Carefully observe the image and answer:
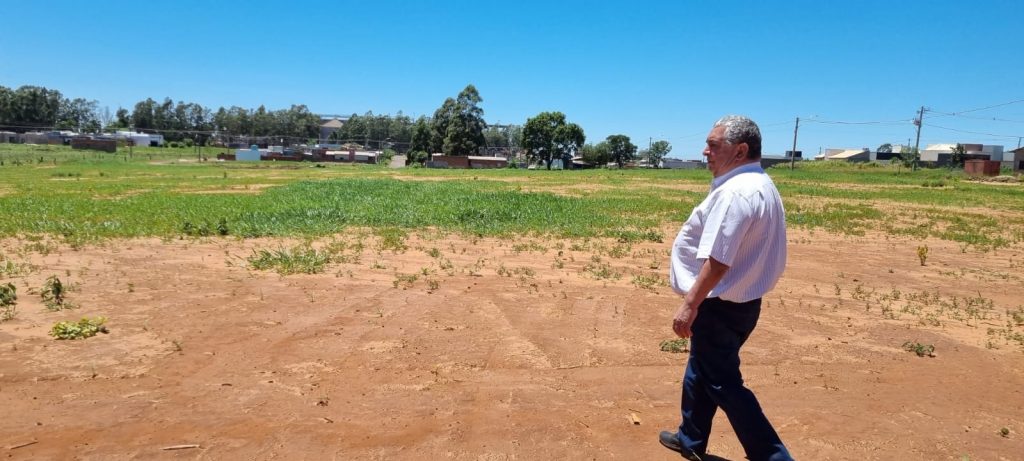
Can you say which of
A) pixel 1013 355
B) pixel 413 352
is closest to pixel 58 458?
pixel 413 352

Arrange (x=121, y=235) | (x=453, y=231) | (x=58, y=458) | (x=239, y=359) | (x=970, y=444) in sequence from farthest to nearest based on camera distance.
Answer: (x=453, y=231)
(x=121, y=235)
(x=239, y=359)
(x=970, y=444)
(x=58, y=458)

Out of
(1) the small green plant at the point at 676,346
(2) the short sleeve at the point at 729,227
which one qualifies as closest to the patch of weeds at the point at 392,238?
(1) the small green plant at the point at 676,346

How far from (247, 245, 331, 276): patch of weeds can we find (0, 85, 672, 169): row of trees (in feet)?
224

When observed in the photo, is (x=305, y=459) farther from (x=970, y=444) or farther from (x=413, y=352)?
(x=970, y=444)

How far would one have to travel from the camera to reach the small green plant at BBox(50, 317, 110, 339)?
4.85 meters

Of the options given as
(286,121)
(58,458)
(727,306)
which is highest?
(286,121)

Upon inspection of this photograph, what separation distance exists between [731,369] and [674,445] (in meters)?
0.69

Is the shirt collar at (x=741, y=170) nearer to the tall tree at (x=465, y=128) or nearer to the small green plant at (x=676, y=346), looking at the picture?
the small green plant at (x=676, y=346)

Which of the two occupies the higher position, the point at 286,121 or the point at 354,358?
the point at 286,121

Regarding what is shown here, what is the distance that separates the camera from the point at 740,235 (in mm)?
2627

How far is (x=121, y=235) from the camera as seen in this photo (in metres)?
9.98

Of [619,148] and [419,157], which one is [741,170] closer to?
[419,157]

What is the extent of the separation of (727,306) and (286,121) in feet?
443

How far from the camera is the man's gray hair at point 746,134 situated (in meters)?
2.83
